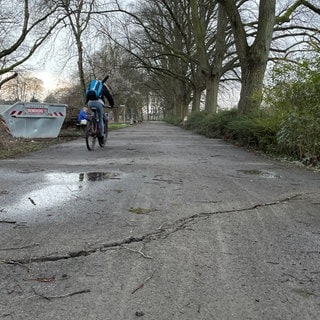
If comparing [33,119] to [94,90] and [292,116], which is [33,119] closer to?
[94,90]

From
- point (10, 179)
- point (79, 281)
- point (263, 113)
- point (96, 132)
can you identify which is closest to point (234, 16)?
point (263, 113)

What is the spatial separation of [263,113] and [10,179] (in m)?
7.84

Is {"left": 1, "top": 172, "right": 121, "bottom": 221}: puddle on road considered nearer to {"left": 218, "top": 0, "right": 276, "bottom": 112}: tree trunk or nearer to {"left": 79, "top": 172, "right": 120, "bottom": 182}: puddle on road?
{"left": 79, "top": 172, "right": 120, "bottom": 182}: puddle on road

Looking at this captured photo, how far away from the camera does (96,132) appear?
1084 centimetres

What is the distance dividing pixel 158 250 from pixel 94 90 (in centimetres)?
789

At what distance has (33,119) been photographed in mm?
14977

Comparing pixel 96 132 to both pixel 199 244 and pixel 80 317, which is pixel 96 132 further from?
pixel 80 317

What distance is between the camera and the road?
2186mm

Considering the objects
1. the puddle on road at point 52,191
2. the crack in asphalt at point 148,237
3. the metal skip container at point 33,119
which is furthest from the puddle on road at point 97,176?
the metal skip container at point 33,119

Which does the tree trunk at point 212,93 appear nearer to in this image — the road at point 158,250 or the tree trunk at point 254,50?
the tree trunk at point 254,50

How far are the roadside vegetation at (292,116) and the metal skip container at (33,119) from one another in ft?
25.2

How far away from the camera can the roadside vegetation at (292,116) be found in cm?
841

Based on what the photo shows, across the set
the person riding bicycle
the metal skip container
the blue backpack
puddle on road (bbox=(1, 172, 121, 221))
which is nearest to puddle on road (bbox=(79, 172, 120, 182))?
puddle on road (bbox=(1, 172, 121, 221))

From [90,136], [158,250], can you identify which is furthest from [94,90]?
[158,250]
